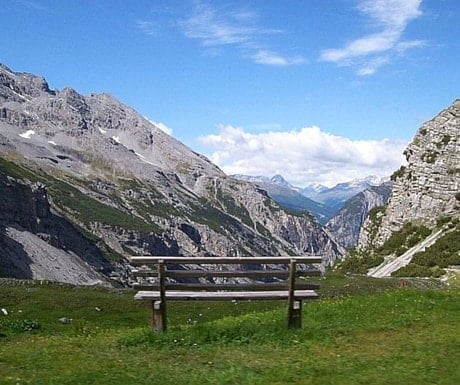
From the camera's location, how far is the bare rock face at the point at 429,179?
319 ft

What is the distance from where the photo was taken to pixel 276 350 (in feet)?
57.8

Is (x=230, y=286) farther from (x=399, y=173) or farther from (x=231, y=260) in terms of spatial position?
(x=399, y=173)

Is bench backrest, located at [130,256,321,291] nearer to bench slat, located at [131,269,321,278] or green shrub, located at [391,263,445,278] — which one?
bench slat, located at [131,269,321,278]

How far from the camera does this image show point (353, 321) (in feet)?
70.1

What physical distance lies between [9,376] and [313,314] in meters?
11.6

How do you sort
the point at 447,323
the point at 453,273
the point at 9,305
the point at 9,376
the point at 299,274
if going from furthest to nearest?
the point at 453,273
the point at 9,305
the point at 447,323
the point at 299,274
the point at 9,376

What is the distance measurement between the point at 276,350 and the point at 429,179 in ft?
297

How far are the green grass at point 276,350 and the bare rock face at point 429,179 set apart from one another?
73712 mm

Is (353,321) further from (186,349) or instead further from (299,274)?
(186,349)

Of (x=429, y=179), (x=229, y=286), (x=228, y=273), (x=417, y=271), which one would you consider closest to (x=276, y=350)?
(x=229, y=286)

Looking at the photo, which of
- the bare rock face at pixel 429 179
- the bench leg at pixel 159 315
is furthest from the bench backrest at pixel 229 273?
the bare rock face at pixel 429 179

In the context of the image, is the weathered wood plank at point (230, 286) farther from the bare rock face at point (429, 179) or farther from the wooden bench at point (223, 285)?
the bare rock face at point (429, 179)

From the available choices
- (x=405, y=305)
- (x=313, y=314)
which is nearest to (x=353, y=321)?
(x=313, y=314)

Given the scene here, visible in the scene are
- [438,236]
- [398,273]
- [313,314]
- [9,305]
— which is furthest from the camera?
[438,236]
